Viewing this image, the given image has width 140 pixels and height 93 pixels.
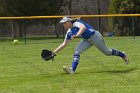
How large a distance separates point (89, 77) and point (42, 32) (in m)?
25.3

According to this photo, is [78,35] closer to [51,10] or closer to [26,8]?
[26,8]

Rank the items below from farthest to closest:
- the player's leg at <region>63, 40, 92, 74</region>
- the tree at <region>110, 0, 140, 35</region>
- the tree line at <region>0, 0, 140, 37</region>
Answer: the tree at <region>110, 0, 140, 35</region> → the tree line at <region>0, 0, 140, 37</region> → the player's leg at <region>63, 40, 92, 74</region>

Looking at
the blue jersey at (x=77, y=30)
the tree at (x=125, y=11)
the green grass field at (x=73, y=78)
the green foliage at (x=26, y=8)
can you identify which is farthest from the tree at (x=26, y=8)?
the blue jersey at (x=77, y=30)

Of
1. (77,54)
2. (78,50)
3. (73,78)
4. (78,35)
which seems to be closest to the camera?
(73,78)

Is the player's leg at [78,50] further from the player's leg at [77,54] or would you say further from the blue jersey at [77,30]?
the blue jersey at [77,30]

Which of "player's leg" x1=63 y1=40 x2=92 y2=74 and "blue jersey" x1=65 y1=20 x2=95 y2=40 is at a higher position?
"blue jersey" x1=65 y1=20 x2=95 y2=40

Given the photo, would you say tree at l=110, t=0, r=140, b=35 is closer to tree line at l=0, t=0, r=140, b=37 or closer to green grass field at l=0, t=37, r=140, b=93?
tree line at l=0, t=0, r=140, b=37

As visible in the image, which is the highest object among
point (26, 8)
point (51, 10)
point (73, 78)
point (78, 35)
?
point (78, 35)

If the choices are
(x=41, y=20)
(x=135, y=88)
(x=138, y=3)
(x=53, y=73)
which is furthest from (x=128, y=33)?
(x=135, y=88)

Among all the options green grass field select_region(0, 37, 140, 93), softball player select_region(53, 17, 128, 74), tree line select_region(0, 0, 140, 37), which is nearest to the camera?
green grass field select_region(0, 37, 140, 93)

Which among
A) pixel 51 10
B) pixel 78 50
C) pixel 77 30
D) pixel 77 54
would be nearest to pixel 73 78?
pixel 77 54

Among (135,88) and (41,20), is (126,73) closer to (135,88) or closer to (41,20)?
(135,88)

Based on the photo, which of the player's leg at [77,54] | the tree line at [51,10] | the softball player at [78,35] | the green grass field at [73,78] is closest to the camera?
the green grass field at [73,78]

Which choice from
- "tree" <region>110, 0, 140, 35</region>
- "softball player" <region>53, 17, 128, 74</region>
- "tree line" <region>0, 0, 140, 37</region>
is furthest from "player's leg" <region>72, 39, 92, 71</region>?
"tree" <region>110, 0, 140, 35</region>
